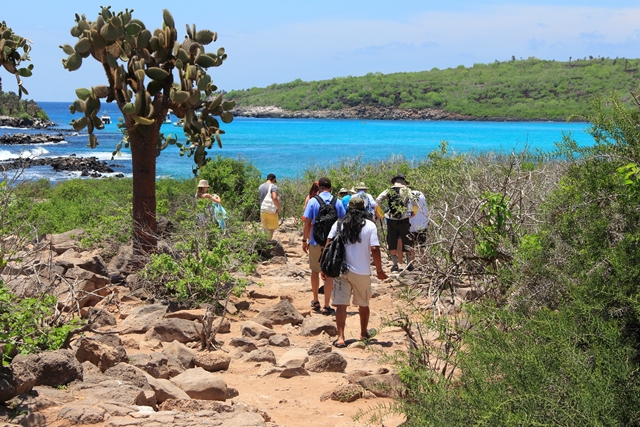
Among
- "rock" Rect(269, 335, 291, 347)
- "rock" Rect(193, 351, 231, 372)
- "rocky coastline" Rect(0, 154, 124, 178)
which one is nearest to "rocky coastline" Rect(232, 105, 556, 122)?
"rocky coastline" Rect(0, 154, 124, 178)

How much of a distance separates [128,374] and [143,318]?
2978 mm

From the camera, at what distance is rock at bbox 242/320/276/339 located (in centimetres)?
848

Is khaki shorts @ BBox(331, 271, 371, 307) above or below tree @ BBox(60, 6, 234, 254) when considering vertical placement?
below

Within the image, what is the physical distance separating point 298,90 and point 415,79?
26.7 metres

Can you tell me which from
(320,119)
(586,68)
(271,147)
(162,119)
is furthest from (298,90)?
(162,119)

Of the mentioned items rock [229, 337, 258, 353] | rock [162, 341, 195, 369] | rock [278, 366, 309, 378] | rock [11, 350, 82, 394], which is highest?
rock [11, 350, 82, 394]

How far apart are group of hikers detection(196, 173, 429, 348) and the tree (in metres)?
1.11

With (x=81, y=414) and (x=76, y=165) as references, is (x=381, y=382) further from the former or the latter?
(x=76, y=165)

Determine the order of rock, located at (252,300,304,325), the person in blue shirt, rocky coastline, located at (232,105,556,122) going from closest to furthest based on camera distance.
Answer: rock, located at (252,300,304,325)
the person in blue shirt
rocky coastline, located at (232,105,556,122)

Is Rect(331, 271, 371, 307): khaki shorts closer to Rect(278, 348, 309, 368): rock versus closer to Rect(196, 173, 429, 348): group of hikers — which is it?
Rect(196, 173, 429, 348): group of hikers

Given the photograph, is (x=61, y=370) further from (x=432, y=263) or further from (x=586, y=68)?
(x=586, y=68)

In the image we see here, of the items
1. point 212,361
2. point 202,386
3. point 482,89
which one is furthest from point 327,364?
point 482,89

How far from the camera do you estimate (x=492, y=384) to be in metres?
4.29

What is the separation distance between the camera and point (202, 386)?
6164 mm
